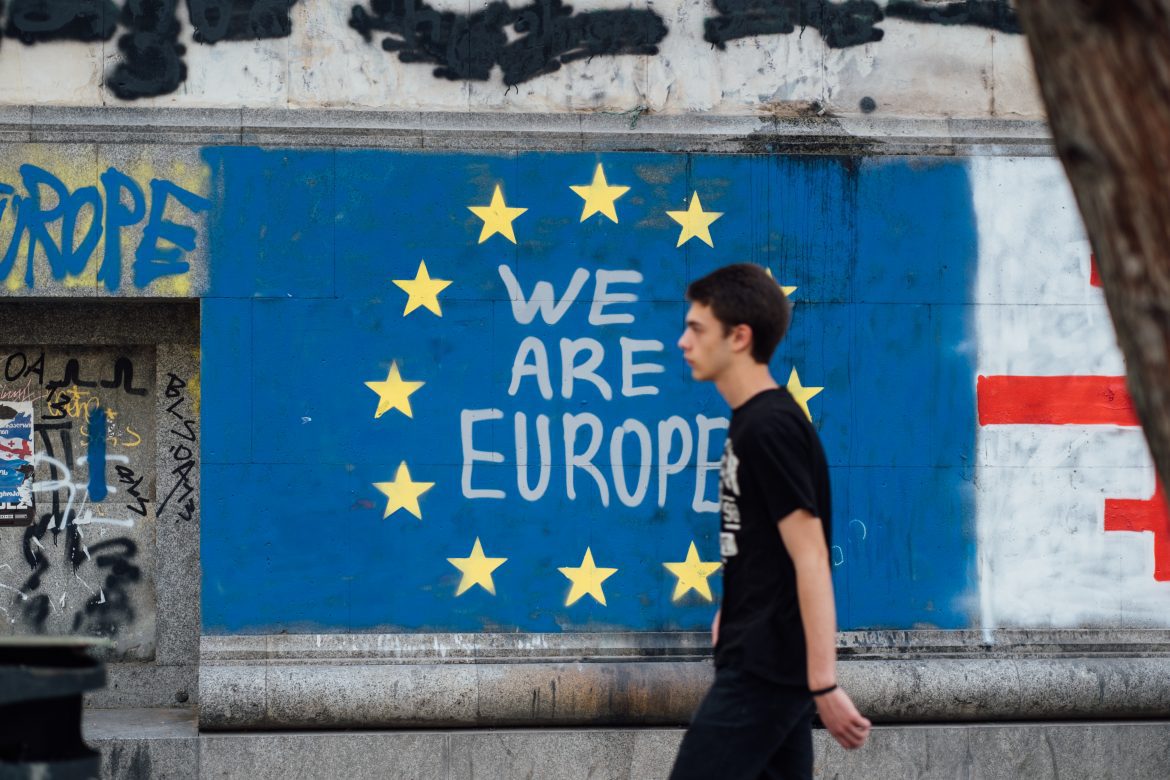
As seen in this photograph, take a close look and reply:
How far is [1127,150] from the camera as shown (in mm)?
2395

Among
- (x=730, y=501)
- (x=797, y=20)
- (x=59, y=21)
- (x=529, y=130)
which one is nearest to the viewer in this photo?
(x=730, y=501)

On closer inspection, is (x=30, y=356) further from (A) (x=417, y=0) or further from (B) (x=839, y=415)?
(B) (x=839, y=415)

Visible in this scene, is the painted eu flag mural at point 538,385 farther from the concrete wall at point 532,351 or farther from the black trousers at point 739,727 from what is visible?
the black trousers at point 739,727

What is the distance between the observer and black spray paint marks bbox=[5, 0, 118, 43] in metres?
6.97

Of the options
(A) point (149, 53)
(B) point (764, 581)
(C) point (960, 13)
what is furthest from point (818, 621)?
(A) point (149, 53)

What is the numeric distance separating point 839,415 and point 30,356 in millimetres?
3968

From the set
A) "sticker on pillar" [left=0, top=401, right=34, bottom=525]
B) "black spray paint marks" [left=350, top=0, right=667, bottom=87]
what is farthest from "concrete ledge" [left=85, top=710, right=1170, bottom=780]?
"black spray paint marks" [left=350, top=0, right=667, bottom=87]

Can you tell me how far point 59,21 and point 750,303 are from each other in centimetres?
421

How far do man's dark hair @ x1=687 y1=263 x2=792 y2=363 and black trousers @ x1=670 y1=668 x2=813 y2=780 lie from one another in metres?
0.91

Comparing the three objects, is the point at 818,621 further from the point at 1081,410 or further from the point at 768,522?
the point at 1081,410

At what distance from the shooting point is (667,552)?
716 centimetres

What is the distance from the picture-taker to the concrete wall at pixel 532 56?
700 centimetres

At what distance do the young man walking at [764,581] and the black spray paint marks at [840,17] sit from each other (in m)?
3.30

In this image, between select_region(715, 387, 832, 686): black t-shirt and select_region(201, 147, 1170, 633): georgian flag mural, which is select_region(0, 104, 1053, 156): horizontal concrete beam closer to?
select_region(201, 147, 1170, 633): georgian flag mural
